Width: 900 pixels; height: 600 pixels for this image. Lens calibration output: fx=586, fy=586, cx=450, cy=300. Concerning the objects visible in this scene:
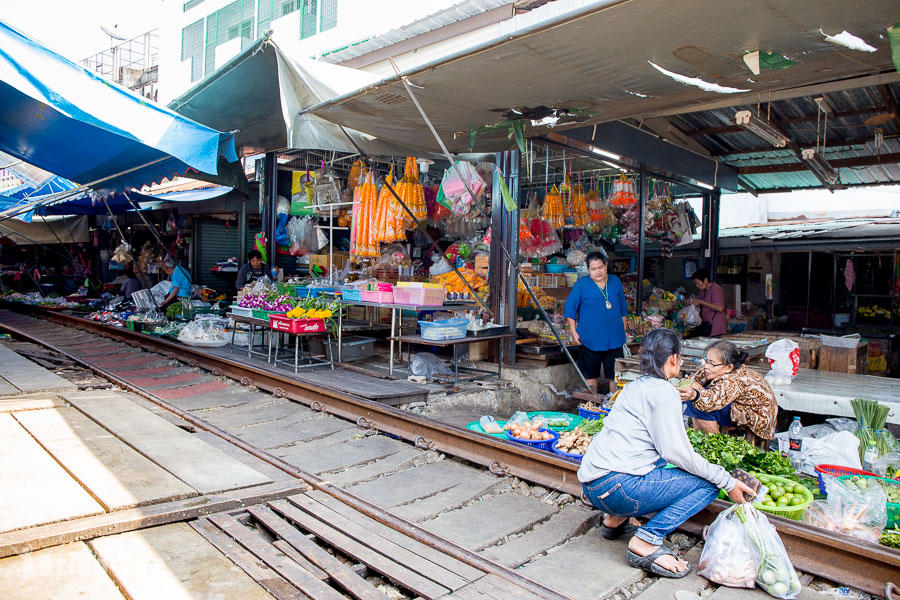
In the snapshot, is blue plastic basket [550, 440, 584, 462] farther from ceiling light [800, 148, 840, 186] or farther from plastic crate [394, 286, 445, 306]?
ceiling light [800, 148, 840, 186]

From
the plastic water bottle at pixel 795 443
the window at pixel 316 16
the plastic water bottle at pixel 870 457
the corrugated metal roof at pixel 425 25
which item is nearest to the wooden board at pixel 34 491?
the plastic water bottle at pixel 795 443

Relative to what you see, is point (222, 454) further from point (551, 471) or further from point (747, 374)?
point (747, 374)

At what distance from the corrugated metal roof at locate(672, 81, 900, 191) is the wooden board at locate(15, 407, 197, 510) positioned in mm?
6905

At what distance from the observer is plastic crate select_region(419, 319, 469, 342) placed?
691cm

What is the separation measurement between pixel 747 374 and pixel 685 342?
2.38 meters

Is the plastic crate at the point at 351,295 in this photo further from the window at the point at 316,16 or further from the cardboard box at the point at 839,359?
the window at the point at 316,16

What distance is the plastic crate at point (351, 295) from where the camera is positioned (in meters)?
7.78

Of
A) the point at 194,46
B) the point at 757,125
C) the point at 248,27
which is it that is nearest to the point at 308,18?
the point at 248,27

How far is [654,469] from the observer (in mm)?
3277

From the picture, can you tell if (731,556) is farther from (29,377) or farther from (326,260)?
(326,260)

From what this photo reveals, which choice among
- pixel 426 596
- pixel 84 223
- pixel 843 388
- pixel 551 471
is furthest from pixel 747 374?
pixel 84 223

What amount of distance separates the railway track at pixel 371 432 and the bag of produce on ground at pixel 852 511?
0.35 meters

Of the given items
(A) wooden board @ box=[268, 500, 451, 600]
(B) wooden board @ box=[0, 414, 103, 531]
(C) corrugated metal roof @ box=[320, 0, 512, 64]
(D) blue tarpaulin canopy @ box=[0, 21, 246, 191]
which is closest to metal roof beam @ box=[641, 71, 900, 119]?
(A) wooden board @ box=[268, 500, 451, 600]

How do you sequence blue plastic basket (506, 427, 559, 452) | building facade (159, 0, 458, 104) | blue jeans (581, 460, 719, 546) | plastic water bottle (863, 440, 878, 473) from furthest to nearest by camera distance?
building facade (159, 0, 458, 104)
blue plastic basket (506, 427, 559, 452)
plastic water bottle (863, 440, 878, 473)
blue jeans (581, 460, 719, 546)
